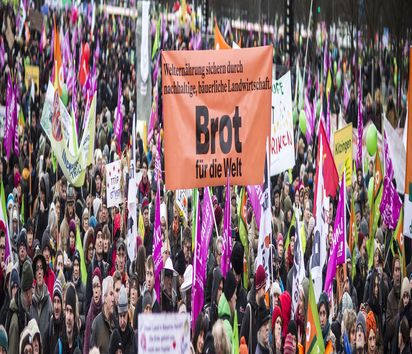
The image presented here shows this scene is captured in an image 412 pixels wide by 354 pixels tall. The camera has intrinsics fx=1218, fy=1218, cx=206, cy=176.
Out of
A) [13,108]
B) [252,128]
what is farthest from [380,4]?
[13,108]

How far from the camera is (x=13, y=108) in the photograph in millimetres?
6828

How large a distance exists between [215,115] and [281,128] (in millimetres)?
790

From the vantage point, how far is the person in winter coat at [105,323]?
293 inches

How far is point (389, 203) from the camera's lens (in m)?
10.3

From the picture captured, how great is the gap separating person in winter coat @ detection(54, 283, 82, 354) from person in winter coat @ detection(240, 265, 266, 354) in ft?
5.66

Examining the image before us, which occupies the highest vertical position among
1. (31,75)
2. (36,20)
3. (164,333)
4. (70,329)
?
(36,20)

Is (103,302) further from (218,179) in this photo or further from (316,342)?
(316,342)

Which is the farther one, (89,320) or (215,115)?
(215,115)

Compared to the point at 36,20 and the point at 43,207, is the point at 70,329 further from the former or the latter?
the point at 36,20

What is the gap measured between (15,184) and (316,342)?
3469 millimetres

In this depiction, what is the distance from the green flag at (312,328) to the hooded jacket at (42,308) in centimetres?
285

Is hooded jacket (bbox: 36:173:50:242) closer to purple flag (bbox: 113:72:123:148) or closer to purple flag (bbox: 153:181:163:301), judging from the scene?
purple flag (bbox: 113:72:123:148)

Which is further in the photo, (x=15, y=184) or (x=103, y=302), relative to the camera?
(x=103, y=302)

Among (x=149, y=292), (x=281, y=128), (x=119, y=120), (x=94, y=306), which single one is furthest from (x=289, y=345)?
(x=119, y=120)
